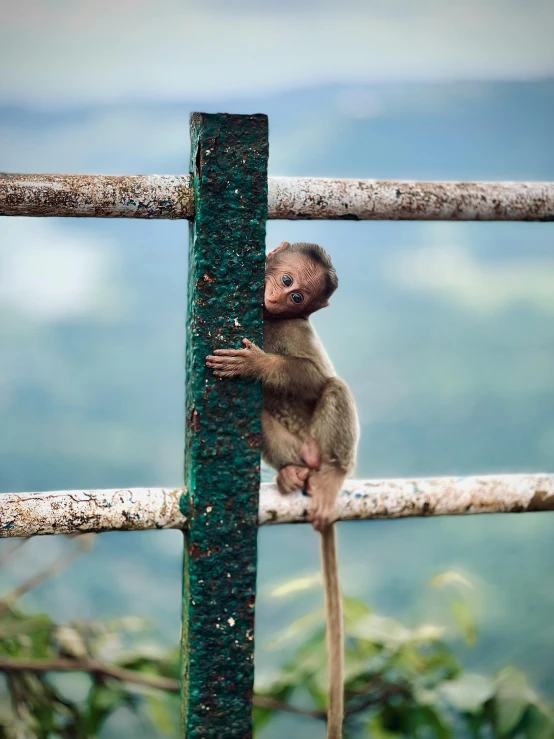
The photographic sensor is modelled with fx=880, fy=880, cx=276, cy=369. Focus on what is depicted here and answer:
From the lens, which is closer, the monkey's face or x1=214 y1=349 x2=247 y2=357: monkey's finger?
x1=214 y1=349 x2=247 y2=357: monkey's finger

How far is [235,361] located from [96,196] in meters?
0.36

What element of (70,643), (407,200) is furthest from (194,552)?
(70,643)

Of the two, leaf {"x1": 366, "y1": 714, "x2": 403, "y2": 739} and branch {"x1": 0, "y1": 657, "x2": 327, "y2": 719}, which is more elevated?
branch {"x1": 0, "y1": 657, "x2": 327, "y2": 719}

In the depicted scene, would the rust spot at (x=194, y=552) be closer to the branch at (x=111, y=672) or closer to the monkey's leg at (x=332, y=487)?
the monkey's leg at (x=332, y=487)

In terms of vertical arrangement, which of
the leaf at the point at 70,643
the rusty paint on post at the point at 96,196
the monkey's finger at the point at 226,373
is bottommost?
the leaf at the point at 70,643

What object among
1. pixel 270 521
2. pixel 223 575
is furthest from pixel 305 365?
pixel 223 575

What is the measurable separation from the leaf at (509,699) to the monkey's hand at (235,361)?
1.47 meters

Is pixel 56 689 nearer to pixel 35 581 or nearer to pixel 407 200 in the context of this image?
pixel 35 581

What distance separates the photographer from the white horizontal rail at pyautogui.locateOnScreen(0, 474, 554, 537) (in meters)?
1.49

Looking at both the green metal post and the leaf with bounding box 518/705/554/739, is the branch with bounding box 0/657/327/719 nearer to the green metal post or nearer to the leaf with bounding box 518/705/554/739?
the leaf with bounding box 518/705/554/739

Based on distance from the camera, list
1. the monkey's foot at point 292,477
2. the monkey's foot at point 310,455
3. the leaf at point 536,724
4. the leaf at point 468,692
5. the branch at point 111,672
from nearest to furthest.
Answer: the monkey's foot at point 292,477 → the monkey's foot at point 310,455 → the leaf at point 536,724 → the leaf at point 468,692 → the branch at point 111,672

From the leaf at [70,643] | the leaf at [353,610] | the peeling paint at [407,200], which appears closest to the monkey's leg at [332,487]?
the peeling paint at [407,200]

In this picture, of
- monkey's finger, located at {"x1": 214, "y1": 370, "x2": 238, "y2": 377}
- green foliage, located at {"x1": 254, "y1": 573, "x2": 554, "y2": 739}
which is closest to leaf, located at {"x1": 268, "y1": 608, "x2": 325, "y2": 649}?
green foliage, located at {"x1": 254, "y1": 573, "x2": 554, "y2": 739}

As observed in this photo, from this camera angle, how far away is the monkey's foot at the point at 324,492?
168 cm
